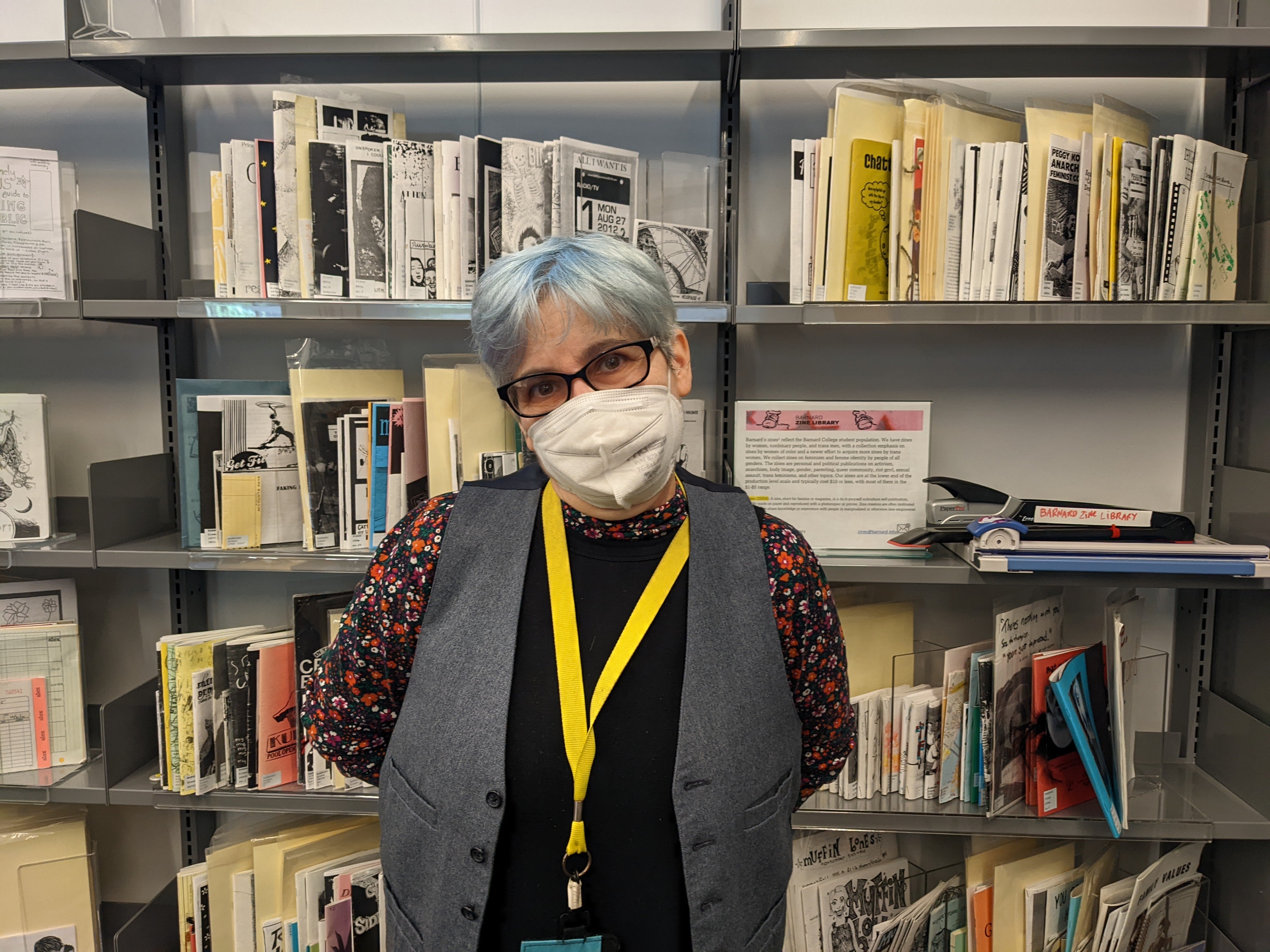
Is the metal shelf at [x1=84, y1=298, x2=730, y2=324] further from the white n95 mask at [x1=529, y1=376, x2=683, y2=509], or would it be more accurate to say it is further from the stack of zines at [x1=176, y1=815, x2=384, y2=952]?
the stack of zines at [x1=176, y1=815, x2=384, y2=952]

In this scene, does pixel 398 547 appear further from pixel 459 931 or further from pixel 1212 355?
pixel 1212 355

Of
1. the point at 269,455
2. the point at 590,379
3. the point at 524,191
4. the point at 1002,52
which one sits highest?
the point at 1002,52

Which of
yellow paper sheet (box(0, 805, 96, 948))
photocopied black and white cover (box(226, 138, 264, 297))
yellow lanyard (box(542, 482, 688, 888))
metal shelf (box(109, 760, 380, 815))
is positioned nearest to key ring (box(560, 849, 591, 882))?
yellow lanyard (box(542, 482, 688, 888))

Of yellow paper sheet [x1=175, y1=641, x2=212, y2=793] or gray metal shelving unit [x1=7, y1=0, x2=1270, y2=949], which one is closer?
gray metal shelving unit [x1=7, y1=0, x2=1270, y2=949]

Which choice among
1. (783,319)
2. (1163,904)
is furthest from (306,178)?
(1163,904)

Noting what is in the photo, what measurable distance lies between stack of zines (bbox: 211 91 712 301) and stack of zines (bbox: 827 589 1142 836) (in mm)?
967

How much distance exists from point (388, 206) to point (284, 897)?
4.57 ft

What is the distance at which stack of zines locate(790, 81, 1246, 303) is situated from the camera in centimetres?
151

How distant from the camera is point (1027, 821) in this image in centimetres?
160

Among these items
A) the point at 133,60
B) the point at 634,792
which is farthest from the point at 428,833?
the point at 133,60

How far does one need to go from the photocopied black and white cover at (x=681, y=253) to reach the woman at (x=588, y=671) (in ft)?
2.05

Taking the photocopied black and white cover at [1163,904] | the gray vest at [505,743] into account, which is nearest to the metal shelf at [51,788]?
the gray vest at [505,743]

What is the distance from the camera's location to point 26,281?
5.47 feet

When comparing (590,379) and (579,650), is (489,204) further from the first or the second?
(579,650)
